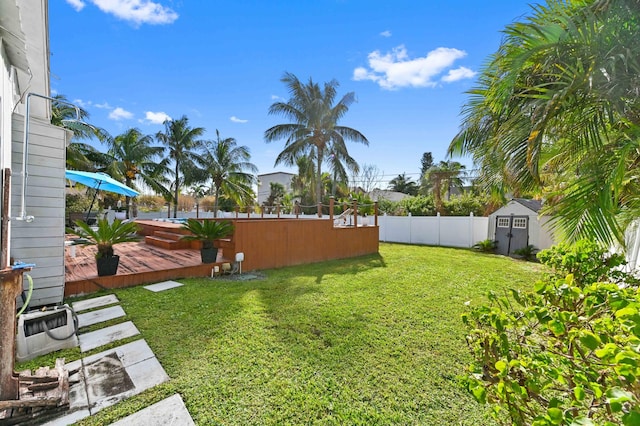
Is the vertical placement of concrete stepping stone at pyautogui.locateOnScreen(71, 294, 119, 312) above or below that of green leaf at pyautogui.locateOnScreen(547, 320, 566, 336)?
below

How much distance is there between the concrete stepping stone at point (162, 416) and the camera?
1.83 meters

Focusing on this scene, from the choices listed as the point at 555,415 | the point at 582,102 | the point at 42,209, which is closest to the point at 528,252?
the point at 582,102

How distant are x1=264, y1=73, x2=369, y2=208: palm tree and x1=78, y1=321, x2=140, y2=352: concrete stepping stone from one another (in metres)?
12.6

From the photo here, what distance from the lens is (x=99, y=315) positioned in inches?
A: 138

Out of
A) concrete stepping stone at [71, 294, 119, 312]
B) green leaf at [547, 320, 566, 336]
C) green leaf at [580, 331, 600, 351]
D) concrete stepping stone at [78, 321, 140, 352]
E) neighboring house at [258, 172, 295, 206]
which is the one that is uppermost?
neighboring house at [258, 172, 295, 206]

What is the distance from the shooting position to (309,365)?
2.50 meters

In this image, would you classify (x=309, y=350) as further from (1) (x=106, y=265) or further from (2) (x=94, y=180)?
(2) (x=94, y=180)

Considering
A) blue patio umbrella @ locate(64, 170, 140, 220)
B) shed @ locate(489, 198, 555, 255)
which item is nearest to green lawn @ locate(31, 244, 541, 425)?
blue patio umbrella @ locate(64, 170, 140, 220)

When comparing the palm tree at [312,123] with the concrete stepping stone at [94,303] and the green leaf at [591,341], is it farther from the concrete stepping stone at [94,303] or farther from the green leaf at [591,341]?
the green leaf at [591,341]

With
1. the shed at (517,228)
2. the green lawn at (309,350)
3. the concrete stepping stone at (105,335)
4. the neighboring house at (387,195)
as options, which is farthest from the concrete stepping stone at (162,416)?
the neighboring house at (387,195)

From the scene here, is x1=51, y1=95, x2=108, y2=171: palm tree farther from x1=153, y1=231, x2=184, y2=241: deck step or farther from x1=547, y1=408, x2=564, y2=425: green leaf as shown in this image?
x1=547, y1=408, x2=564, y2=425: green leaf

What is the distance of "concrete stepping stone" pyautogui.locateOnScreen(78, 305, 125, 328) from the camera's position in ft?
10.9

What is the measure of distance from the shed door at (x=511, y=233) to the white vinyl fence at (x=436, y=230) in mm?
713

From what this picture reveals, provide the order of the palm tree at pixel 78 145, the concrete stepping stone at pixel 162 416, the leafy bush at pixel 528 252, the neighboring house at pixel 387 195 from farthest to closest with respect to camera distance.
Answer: the neighboring house at pixel 387 195
the palm tree at pixel 78 145
the leafy bush at pixel 528 252
the concrete stepping stone at pixel 162 416
